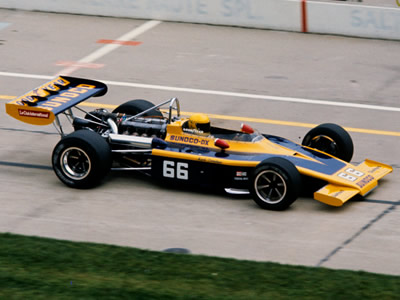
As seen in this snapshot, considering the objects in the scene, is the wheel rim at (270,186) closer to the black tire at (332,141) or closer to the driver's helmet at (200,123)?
the driver's helmet at (200,123)

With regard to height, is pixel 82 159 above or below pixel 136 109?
below

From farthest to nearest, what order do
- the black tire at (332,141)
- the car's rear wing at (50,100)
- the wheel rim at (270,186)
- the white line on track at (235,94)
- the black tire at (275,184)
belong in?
the white line on track at (235,94) → the black tire at (332,141) → the car's rear wing at (50,100) → the wheel rim at (270,186) → the black tire at (275,184)

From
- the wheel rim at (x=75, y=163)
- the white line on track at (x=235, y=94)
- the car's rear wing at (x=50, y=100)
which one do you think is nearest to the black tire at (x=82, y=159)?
the wheel rim at (x=75, y=163)

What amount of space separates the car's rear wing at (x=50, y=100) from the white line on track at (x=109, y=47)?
4468 millimetres

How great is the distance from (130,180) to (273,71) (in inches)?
240

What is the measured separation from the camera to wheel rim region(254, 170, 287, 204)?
1014 centimetres

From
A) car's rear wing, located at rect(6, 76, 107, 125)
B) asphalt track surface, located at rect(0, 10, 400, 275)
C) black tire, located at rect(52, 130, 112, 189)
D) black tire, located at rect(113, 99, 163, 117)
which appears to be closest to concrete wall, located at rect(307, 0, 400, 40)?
asphalt track surface, located at rect(0, 10, 400, 275)

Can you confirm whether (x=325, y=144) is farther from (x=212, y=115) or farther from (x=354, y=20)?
(x=354, y=20)

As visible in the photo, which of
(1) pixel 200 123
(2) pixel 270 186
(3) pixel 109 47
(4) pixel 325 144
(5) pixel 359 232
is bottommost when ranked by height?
(5) pixel 359 232

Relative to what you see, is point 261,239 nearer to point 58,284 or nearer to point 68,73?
point 58,284

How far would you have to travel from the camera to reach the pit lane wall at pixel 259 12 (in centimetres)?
Answer: 1858

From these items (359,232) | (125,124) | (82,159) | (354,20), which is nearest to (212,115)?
(125,124)

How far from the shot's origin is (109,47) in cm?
1816

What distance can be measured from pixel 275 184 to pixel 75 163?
2702mm
